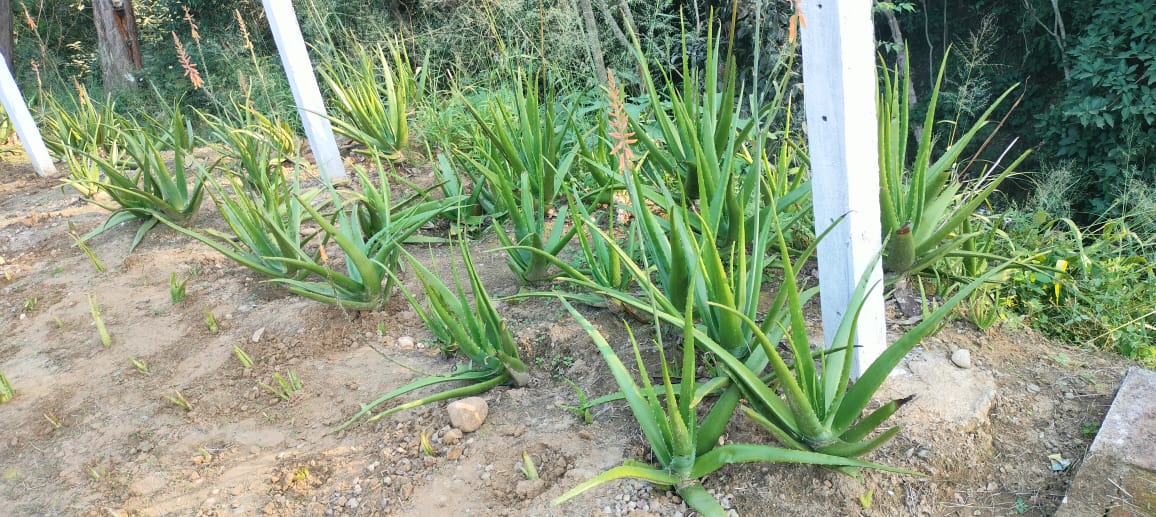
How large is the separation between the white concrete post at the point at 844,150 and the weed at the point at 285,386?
4.79 ft

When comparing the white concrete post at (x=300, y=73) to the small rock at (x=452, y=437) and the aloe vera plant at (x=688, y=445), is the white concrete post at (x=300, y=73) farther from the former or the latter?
the aloe vera plant at (x=688, y=445)

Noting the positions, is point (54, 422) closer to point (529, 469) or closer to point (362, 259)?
point (362, 259)

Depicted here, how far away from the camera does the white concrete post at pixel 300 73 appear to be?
314cm

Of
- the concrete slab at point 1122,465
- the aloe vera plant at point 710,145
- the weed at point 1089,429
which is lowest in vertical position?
the weed at point 1089,429

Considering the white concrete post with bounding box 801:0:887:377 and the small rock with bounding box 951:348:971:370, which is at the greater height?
the white concrete post with bounding box 801:0:887:377

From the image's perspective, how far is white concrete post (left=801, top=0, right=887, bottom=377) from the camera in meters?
1.28

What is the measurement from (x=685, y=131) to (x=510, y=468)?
3.82 feet

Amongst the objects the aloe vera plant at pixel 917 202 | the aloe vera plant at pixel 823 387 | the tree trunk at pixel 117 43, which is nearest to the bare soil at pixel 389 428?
the aloe vera plant at pixel 823 387

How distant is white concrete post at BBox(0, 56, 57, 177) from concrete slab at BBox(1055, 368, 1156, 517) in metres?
5.88

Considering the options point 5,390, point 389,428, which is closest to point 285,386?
point 389,428

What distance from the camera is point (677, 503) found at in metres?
1.39

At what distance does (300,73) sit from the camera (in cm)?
320

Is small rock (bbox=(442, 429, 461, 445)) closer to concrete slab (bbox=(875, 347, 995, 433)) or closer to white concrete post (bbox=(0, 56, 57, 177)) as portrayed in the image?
concrete slab (bbox=(875, 347, 995, 433))

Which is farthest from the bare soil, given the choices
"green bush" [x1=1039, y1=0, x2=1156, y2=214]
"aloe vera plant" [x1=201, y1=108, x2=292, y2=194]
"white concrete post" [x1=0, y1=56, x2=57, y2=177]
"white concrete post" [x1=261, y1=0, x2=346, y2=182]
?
"green bush" [x1=1039, y1=0, x2=1156, y2=214]
